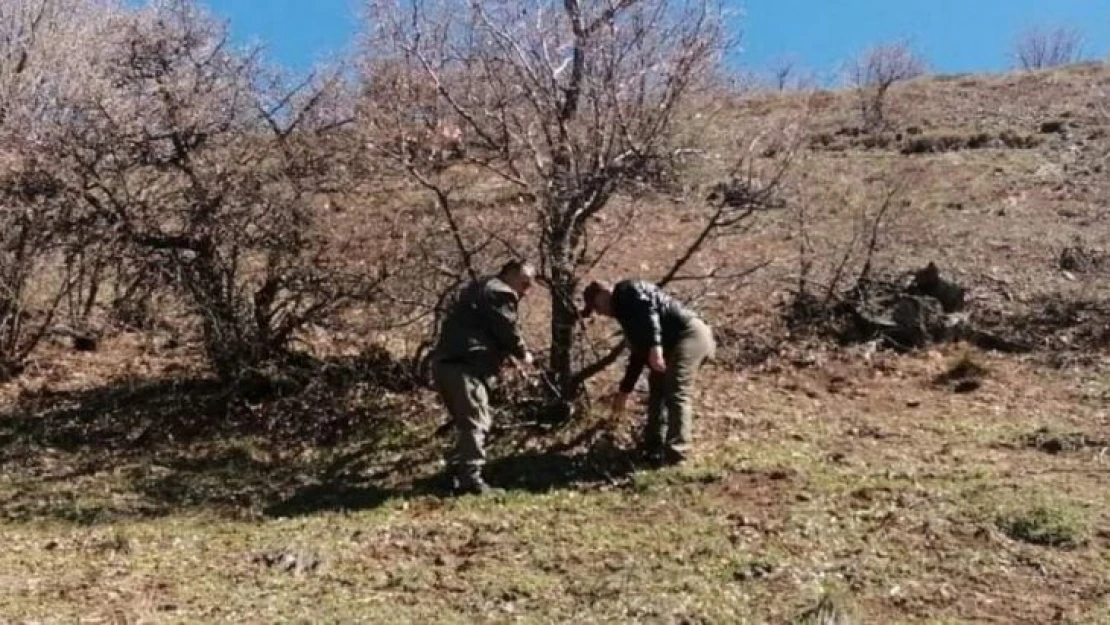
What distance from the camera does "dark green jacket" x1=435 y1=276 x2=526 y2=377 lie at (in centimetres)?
816

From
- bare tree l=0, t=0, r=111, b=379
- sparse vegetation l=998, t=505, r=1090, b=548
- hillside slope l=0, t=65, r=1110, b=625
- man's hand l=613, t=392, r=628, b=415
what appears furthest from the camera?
bare tree l=0, t=0, r=111, b=379

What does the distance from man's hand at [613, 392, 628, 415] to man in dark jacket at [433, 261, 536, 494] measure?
2.54 ft

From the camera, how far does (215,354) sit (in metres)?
10.3

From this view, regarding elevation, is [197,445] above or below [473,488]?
above

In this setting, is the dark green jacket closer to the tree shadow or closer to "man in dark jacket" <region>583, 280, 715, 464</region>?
"man in dark jacket" <region>583, 280, 715, 464</region>

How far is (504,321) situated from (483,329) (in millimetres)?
176

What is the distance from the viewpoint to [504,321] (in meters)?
8.15

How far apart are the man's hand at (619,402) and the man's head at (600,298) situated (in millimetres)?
593

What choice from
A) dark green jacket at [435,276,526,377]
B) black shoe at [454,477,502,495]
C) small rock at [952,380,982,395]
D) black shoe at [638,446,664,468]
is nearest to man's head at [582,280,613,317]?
dark green jacket at [435,276,526,377]

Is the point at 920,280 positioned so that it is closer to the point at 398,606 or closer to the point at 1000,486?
the point at 1000,486

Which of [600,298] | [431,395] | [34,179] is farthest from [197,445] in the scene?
[600,298]

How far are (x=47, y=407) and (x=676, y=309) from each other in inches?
225


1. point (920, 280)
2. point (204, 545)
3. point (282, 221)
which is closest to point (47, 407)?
point (282, 221)

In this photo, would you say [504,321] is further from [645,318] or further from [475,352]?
[645,318]
